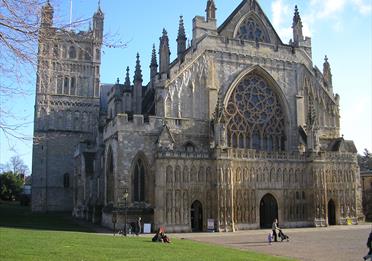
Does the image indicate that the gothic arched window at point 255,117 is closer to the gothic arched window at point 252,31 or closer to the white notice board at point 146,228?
the gothic arched window at point 252,31

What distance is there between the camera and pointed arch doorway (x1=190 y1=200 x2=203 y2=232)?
120 ft

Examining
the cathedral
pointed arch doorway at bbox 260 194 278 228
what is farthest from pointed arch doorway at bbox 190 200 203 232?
pointed arch doorway at bbox 260 194 278 228

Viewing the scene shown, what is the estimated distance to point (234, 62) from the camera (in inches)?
1666

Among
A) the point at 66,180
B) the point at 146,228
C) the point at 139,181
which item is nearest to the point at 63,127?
the point at 66,180

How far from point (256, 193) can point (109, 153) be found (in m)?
13.3

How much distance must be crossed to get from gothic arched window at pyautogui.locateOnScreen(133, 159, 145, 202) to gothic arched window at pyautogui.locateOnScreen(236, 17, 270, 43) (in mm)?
16701

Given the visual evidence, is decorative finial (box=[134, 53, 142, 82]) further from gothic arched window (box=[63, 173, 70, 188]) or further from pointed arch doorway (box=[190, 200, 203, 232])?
gothic arched window (box=[63, 173, 70, 188])

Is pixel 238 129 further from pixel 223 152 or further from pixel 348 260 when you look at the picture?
pixel 348 260

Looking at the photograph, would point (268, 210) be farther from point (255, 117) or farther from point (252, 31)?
point (252, 31)

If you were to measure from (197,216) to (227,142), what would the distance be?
759cm

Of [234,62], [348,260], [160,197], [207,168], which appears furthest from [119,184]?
[348,260]

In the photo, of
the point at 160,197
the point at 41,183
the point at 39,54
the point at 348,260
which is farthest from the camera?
the point at 41,183

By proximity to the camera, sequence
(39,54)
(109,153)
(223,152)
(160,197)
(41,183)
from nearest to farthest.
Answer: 1. (39,54)
2. (160,197)
3. (223,152)
4. (109,153)
5. (41,183)

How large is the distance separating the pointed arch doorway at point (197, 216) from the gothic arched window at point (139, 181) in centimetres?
418
